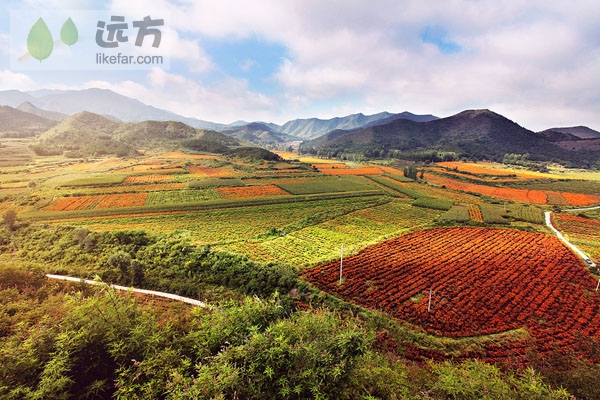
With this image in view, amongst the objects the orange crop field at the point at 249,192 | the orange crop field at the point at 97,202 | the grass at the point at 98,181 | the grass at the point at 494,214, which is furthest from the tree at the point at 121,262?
the grass at the point at 494,214

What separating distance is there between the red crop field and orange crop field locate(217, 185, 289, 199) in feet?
101

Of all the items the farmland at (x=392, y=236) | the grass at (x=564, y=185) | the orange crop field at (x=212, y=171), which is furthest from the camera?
the orange crop field at (x=212, y=171)

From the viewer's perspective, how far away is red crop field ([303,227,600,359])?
18672 mm

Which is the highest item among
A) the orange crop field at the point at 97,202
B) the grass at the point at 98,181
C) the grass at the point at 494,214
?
the grass at the point at 98,181

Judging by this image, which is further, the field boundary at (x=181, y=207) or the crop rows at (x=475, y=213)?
the crop rows at (x=475, y=213)

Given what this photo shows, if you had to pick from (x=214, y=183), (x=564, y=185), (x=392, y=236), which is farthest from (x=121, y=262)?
(x=564, y=185)

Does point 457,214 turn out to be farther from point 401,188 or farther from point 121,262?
point 121,262

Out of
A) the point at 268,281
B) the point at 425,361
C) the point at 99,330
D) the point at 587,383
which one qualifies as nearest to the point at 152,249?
the point at 268,281

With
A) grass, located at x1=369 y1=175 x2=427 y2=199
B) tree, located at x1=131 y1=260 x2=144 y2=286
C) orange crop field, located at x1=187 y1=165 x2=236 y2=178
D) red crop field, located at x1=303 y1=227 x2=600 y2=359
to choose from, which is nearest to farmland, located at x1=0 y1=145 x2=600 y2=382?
red crop field, located at x1=303 y1=227 x2=600 y2=359

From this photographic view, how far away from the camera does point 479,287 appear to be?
2350 cm

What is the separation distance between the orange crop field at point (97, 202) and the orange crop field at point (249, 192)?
15418 millimetres

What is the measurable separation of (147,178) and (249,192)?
30.0m

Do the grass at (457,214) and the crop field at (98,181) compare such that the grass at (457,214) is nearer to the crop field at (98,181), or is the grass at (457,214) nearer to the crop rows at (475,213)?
the crop rows at (475,213)

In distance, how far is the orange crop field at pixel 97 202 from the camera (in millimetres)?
42094
